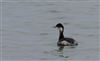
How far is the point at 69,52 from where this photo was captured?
A: 20.3 meters

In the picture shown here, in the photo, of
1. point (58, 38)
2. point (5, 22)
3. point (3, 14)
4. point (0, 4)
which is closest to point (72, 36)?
point (58, 38)

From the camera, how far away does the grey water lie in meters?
19.8

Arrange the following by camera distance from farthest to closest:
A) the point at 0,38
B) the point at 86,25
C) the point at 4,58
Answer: the point at 86,25 < the point at 0,38 < the point at 4,58

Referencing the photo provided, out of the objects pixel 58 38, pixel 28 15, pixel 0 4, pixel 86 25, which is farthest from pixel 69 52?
pixel 0 4

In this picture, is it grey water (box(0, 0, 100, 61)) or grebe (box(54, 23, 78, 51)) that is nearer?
grey water (box(0, 0, 100, 61))

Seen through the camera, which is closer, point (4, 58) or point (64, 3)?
point (4, 58)

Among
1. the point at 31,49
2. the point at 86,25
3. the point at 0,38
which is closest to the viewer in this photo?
the point at 31,49

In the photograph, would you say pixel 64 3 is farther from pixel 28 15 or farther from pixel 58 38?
pixel 58 38

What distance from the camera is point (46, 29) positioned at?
25.0 meters

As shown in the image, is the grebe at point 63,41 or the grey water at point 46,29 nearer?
the grey water at point 46,29

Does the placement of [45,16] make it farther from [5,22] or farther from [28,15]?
[5,22]

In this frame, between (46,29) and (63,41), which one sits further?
(46,29)

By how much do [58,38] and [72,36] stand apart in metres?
0.56

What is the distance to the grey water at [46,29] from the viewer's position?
19.8m
